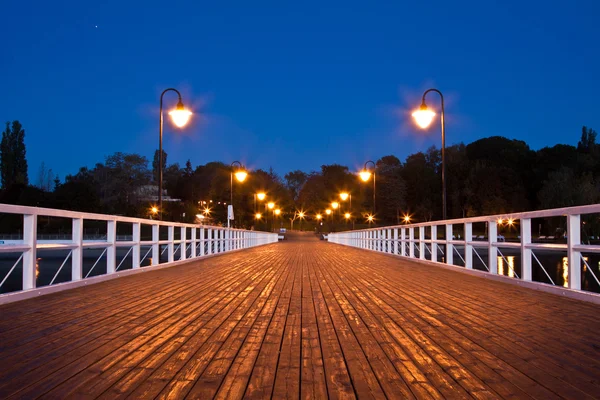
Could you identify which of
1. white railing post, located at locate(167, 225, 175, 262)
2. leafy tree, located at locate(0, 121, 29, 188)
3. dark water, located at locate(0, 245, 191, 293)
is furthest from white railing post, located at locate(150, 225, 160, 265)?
leafy tree, located at locate(0, 121, 29, 188)

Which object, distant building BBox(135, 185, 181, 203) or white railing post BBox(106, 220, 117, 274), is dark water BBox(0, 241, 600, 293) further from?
distant building BBox(135, 185, 181, 203)

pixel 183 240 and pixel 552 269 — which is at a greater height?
pixel 183 240

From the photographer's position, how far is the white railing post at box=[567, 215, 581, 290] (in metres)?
5.85

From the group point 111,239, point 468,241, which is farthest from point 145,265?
point 468,241

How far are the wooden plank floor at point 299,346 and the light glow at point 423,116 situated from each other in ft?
26.6

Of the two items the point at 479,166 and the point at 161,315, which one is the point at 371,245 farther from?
the point at 479,166

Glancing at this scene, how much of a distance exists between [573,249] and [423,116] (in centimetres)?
874

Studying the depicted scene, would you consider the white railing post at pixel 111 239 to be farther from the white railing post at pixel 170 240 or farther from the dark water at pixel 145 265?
the dark water at pixel 145 265

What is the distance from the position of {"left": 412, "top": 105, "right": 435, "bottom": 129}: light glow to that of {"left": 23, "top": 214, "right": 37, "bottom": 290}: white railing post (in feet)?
34.5

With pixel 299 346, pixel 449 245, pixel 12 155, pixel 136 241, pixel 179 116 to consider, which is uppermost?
pixel 12 155

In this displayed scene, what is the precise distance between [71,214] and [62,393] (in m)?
4.48

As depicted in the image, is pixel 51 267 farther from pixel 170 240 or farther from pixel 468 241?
pixel 468 241

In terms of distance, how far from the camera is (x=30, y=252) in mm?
5773

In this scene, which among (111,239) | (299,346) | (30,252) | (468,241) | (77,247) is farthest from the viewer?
(468,241)
